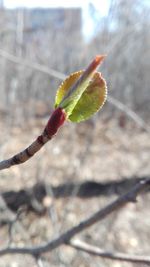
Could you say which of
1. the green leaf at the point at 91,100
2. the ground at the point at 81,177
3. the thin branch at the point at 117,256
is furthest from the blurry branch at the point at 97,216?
the ground at the point at 81,177

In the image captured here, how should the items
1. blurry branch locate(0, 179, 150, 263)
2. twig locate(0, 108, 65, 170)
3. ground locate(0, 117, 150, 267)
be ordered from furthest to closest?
ground locate(0, 117, 150, 267)
blurry branch locate(0, 179, 150, 263)
twig locate(0, 108, 65, 170)

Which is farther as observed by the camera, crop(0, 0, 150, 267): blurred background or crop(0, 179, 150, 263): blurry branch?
crop(0, 0, 150, 267): blurred background

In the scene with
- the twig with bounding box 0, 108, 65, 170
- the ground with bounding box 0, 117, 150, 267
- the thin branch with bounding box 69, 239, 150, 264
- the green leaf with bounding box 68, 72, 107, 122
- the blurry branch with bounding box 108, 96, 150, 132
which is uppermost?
the ground with bounding box 0, 117, 150, 267

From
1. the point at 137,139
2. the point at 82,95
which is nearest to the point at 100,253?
the point at 82,95

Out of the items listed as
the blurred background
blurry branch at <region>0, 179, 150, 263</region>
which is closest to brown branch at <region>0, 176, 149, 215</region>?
the blurred background

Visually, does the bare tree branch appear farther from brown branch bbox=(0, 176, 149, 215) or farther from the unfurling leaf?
brown branch bbox=(0, 176, 149, 215)

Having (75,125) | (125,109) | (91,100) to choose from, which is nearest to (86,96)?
(91,100)

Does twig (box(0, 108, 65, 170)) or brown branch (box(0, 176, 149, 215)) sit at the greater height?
brown branch (box(0, 176, 149, 215))

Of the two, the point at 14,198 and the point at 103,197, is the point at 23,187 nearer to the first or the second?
the point at 14,198
